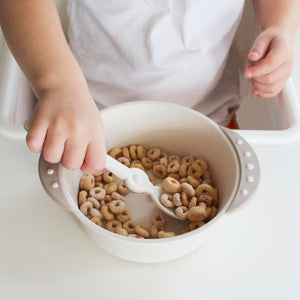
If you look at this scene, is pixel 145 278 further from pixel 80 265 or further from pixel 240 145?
pixel 240 145

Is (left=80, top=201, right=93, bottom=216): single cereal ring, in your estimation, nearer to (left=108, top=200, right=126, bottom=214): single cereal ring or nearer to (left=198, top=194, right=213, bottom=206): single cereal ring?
(left=108, top=200, right=126, bottom=214): single cereal ring

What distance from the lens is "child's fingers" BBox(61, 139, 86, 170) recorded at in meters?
0.45

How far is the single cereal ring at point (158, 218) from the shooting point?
0.51 meters

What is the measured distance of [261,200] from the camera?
0.54 m

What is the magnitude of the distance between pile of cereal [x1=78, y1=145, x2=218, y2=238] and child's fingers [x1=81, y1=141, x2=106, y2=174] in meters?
0.05

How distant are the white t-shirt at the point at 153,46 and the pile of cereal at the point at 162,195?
189 millimetres

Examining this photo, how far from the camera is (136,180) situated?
20.6 inches

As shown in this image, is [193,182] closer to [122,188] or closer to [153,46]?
[122,188]

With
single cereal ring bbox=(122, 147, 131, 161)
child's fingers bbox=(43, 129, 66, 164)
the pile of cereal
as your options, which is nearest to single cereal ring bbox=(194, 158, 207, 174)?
the pile of cereal

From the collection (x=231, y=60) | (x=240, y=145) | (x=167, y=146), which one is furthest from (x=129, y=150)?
(x=231, y=60)

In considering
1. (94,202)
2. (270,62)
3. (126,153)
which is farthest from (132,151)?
(270,62)

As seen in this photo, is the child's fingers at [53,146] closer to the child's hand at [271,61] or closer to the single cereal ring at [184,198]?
the single cereal ring at [184,198]

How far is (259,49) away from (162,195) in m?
0.28

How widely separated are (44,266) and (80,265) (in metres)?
0.04
